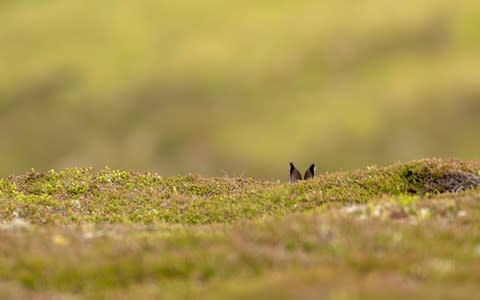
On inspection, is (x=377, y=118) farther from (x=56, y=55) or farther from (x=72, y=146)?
(x=56, y=55)

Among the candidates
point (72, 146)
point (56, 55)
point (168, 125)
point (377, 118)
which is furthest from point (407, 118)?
point (56, 55)

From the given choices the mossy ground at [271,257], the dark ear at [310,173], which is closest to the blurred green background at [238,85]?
the dark ear at [310,173]

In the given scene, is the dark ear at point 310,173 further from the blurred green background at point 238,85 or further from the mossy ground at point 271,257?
the blurred green background at point 238,85

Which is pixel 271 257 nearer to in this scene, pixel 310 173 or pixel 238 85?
pixel 310 173

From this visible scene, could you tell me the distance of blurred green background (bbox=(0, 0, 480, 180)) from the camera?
6235 inches

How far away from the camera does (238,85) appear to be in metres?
182

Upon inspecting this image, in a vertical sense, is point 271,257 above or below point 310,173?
below

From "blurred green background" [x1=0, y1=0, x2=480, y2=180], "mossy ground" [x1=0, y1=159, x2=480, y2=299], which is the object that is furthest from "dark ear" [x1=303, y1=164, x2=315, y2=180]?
"blurred green background" [x1=0, y1=0, x2=480, y2=180]

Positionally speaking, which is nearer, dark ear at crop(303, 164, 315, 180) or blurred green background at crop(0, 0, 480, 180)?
dark ear at crop(303, 164, 315, 180)

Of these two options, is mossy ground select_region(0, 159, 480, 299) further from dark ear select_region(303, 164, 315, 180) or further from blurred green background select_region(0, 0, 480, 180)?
blurred green background select_region(0, 0, 480, 180)

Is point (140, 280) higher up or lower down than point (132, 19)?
lower down

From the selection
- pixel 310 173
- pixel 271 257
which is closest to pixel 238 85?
pixel 310 173

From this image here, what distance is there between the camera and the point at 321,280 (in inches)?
624

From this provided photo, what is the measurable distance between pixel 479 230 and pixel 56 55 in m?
175
